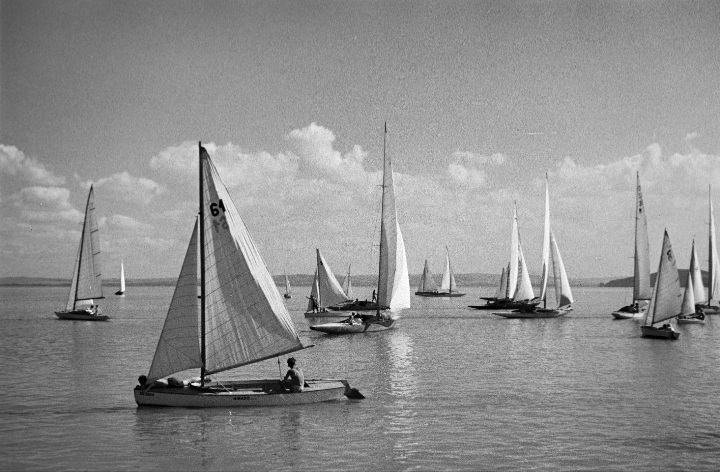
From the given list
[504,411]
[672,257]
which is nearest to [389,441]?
[504,411]

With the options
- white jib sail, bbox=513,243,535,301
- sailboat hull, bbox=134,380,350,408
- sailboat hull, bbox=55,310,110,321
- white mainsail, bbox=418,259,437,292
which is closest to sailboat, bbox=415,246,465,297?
white mainsail, bbox=418,259,437,292

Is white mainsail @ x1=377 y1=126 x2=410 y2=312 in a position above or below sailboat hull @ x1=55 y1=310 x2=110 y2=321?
above

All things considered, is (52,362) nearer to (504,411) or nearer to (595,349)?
(504,411)

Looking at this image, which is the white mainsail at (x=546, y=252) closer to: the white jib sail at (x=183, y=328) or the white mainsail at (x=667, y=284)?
the white mainsail at (x=667, y=284)

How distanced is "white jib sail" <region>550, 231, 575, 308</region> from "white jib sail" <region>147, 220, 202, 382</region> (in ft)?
225

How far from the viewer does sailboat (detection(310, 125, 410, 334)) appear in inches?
2594

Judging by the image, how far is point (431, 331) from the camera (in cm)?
7725

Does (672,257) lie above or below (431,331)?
above

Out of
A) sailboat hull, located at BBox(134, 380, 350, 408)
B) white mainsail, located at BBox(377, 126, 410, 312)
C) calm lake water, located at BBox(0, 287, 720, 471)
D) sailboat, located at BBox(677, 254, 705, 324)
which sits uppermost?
white mainsail, located at BBox(377, 126, 410, 312)

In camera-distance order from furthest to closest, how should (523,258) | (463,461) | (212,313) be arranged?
(523,258) → (212,313) → (463,461)

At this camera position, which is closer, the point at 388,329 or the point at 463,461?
the point at 463,461

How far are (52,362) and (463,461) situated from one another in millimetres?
Answer: 33950

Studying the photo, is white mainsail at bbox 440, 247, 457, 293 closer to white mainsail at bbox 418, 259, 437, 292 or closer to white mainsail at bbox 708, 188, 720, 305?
white mainsail at bbox 418, 259, 437, 292

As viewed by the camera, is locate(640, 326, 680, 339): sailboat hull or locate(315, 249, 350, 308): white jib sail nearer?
locate(640, 326, 680, 339): sailboat hull
